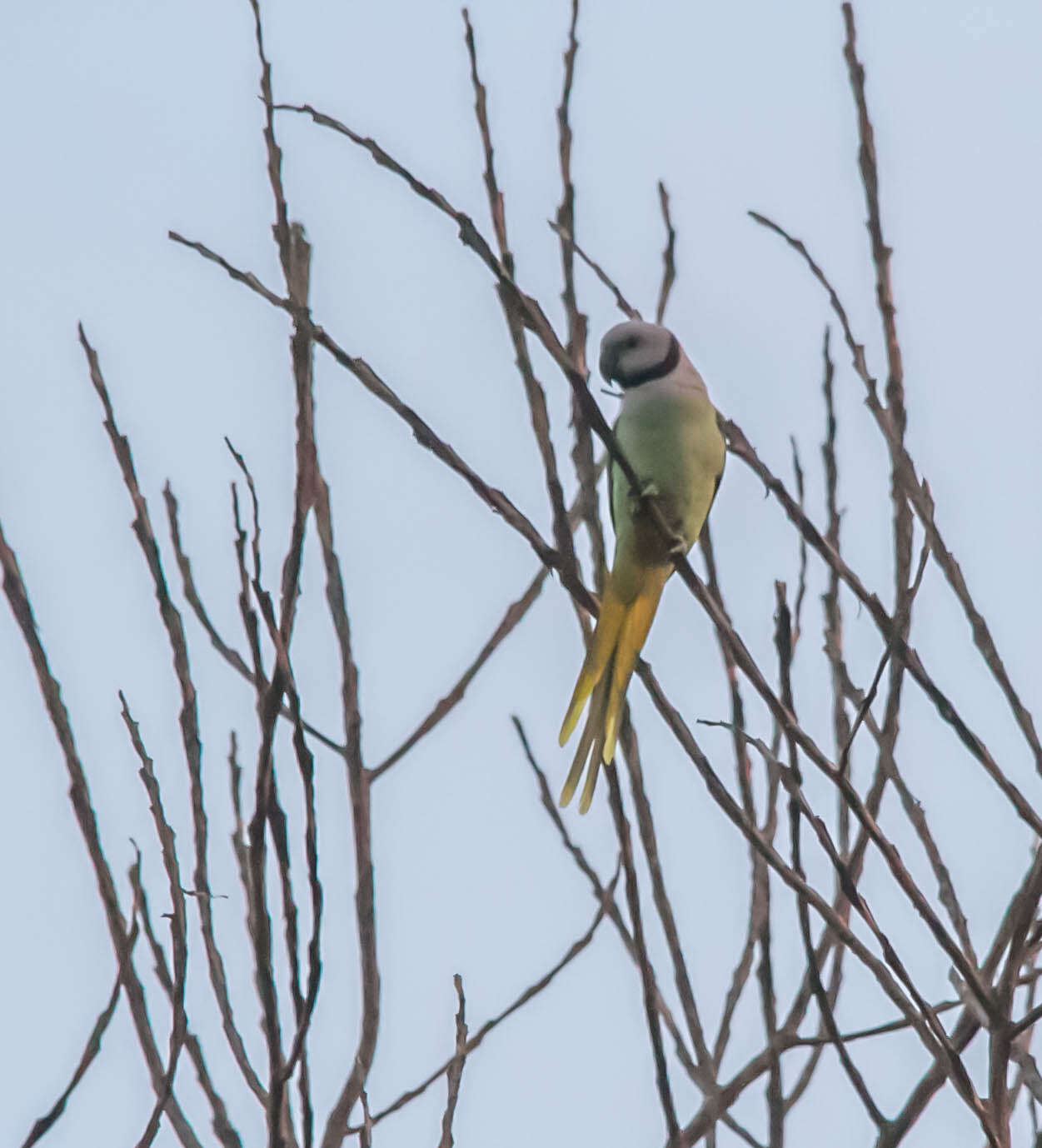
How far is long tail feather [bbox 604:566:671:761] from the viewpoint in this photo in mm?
2731

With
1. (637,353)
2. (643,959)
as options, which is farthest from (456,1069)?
(637,353)

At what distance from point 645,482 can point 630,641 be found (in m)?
0.52

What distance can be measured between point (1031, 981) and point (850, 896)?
0.47m

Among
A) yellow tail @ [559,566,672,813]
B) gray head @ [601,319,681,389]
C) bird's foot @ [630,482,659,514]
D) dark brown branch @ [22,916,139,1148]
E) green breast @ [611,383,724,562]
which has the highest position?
gray head @ [601,319,681,389]

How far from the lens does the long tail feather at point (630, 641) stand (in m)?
2.73

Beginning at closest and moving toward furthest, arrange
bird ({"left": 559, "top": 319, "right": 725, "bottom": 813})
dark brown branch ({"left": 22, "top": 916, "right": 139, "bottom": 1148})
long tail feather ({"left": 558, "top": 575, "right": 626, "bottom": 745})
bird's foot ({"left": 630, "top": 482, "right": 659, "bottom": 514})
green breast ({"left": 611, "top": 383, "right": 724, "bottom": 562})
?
dark brown branch ({"left": 22, "top": 916, "right": 139, "bottom": 1148}) < long tail feather ({"left": 558, "top": 575, "right": 626, "bottom": 745}) < bird ({"left": 559, "top": 319, "right": 725, "bottom": 813}) < bird's foot ({"left": 630, "top": 482, "right": 659, "bottom": 514}) < green breast ({"left": 611, "top": 383, "right": 724, "bottom": 562})

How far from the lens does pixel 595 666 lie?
2805mm

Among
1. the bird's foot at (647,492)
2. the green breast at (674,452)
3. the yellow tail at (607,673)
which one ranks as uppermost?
the green breast at (674,452)

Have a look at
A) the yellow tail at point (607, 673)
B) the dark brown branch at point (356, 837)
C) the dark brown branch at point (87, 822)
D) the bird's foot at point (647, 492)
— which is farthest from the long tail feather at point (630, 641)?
the dark brown branch at point (87, 822)

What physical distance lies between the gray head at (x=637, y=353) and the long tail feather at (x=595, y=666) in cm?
77

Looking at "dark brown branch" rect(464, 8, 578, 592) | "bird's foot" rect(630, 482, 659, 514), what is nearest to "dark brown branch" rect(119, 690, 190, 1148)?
"dark brown branch" rect(464, 8, 578, 592)

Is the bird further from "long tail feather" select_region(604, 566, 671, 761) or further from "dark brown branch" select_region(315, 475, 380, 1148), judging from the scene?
"dark brown branch" select_region(315, 475, 380, 1148)

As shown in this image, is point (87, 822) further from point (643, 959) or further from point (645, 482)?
point (645, 482)

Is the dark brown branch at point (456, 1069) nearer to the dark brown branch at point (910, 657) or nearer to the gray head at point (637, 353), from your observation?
the dark brown branch at point (910, 657)
